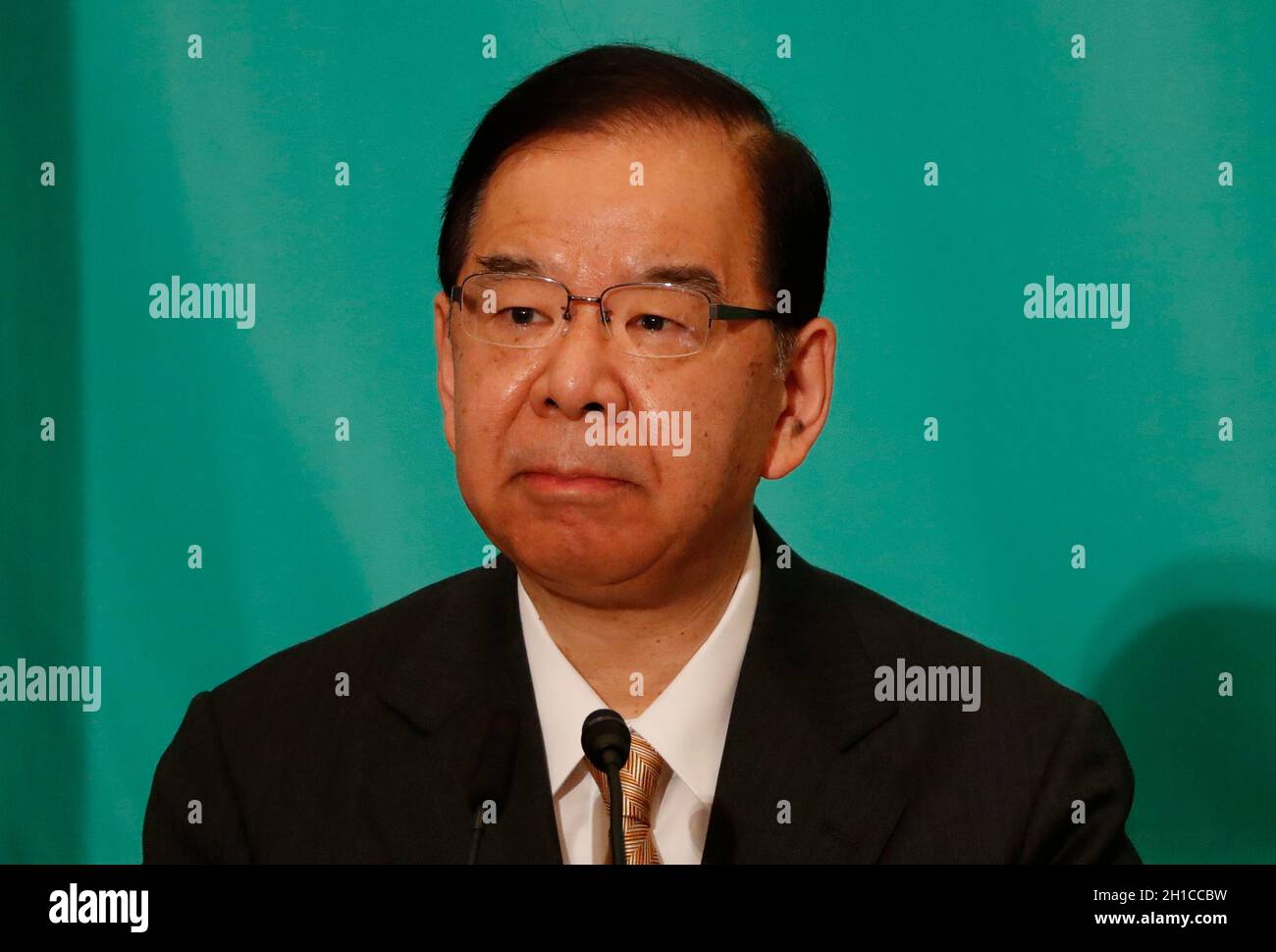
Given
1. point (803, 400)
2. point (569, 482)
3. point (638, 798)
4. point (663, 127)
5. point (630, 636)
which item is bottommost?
point (638, 798)

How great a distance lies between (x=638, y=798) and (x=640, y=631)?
0.19m

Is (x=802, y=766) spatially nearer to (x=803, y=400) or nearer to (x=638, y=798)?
(x=638, y=798)

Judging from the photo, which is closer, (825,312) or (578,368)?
(578,368)

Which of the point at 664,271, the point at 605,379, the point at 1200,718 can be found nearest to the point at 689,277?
the point at 664,271

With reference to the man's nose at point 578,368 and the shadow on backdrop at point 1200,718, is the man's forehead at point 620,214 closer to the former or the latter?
the man's nose at point 578,368

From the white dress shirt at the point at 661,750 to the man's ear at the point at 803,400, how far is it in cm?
24

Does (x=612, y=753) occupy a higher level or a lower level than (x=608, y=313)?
lower

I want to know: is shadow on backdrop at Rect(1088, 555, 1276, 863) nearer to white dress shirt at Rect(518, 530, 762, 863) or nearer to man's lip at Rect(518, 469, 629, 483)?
white dress shirt at Rect(518, 530, 762, 863)

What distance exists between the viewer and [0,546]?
180 cm

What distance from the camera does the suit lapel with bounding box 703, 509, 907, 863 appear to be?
1499mm

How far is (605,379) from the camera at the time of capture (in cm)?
144

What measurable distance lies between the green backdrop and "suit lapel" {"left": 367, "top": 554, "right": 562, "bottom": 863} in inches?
6.8

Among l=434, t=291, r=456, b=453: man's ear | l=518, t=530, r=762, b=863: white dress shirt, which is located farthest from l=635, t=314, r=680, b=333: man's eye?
l=518, t=530, r=762, b=863: white dress shirt
